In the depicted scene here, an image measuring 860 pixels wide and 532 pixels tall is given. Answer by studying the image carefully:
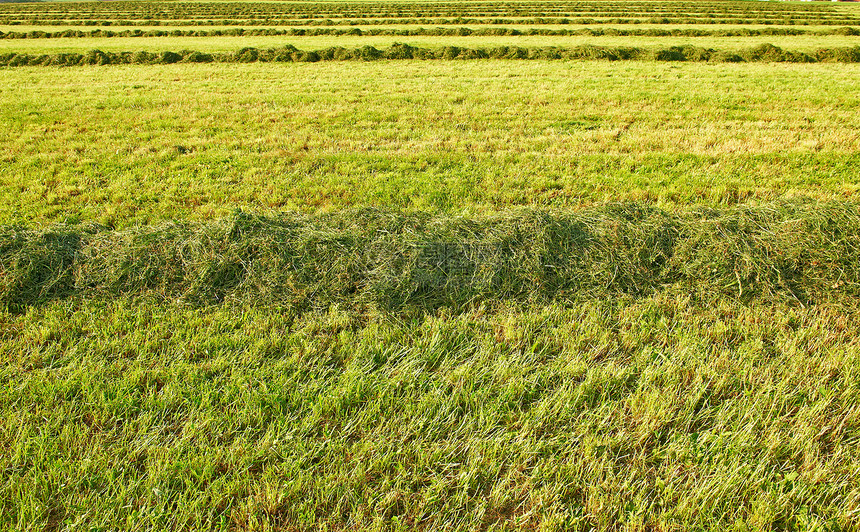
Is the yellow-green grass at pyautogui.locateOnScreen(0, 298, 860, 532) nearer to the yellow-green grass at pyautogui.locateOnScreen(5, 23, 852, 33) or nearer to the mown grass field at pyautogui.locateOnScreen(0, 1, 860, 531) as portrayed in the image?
the mown grass field at pyautogui.locateOnScreen(0, 1, 860, 531)

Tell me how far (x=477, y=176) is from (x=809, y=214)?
3.73m

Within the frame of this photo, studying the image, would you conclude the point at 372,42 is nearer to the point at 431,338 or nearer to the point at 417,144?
the point at 417,144

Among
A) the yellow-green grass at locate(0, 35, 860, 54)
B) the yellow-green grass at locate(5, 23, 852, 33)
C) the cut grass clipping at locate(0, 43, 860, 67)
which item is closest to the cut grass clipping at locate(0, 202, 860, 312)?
the cut grass clipping at locate(0, 43, 860, 67)

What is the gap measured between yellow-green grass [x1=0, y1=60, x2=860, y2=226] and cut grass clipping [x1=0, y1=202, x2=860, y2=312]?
1566 mm

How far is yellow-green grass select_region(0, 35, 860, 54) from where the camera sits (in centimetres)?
2295

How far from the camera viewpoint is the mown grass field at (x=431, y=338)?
2.36 m

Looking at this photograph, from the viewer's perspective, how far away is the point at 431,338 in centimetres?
343

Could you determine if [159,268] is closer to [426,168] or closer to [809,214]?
[426,168]

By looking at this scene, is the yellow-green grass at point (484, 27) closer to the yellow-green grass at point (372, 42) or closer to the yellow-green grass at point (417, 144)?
the yellow-green grass at point (372, 42)

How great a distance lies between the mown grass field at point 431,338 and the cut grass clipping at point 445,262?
0.02m

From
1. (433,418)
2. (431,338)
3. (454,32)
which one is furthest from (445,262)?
(454,32)

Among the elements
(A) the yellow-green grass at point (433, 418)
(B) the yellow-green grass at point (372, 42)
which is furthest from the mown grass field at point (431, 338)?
(B) the yellow-green grass at point (372, 42)

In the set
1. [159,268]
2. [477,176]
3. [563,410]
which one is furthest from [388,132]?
[563,410]

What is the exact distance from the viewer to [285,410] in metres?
2.82
